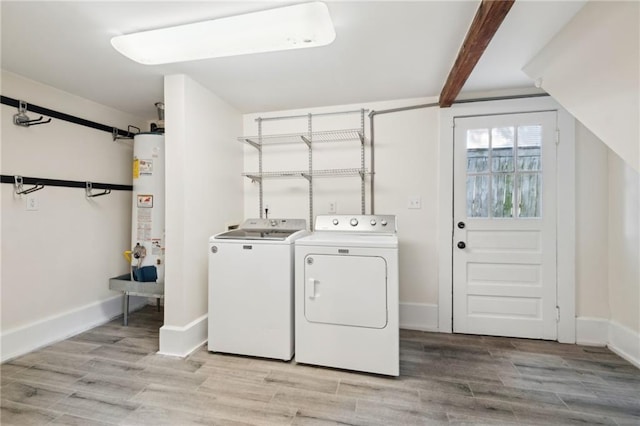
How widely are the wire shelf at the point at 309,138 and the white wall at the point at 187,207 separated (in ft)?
1.65

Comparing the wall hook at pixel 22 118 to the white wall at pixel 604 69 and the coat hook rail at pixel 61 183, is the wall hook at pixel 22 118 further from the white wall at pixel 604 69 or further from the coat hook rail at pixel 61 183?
the white wall at pixel 604 69

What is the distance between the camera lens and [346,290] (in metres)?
1.93

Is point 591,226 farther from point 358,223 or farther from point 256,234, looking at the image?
point 256,234

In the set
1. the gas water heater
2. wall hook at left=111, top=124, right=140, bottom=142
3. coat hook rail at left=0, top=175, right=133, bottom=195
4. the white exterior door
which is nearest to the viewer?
coat hook rail at left=0, top=175, right=133, bottom=195

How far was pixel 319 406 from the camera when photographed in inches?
62.9

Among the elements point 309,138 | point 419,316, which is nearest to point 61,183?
point 309,138

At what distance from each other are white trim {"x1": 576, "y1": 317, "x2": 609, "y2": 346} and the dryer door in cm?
178

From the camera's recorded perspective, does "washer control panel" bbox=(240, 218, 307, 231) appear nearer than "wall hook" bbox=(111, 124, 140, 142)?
Yes

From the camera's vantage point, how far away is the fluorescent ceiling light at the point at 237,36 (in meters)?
1.49

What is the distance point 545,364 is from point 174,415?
2441 mm

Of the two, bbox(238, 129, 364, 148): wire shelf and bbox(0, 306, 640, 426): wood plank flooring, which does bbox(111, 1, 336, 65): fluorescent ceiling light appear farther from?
bbox(0, 306, 640, 426): wood plank flooring

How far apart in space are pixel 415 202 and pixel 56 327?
10.8 ft

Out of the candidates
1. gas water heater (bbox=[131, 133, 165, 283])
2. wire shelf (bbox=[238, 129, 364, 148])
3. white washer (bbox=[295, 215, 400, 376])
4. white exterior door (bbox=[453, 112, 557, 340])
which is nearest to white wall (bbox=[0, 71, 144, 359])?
gas water heater (bbox=[131, 133, 165, 283])

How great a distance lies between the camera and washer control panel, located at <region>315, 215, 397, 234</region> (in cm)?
242
